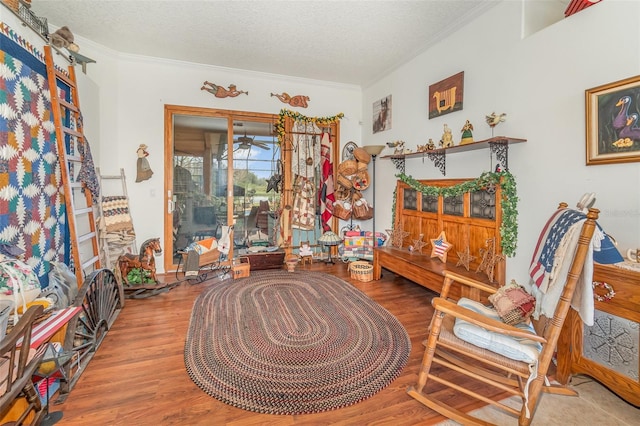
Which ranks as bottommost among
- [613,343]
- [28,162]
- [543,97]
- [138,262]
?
[613,343]

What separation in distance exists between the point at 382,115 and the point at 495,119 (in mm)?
2193

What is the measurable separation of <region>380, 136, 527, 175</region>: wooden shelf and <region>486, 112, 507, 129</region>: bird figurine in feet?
0.59

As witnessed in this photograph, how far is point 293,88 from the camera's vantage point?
5.01 meters

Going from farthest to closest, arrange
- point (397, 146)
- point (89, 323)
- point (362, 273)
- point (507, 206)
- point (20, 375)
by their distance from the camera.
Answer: point (397, 146) → point (362, 273) → point (507, 206) → point (89, 323) → point (20, 375)

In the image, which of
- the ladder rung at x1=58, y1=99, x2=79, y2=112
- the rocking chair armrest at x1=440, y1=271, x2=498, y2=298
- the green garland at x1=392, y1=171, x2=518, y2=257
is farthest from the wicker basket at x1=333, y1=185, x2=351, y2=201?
the ladder rung at x1=58, y1=99, x2=79, y2=112

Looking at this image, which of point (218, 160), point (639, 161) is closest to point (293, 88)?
point (218, 160)

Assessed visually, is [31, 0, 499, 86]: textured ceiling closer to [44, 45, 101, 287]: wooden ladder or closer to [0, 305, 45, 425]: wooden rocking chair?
[44, 45, 101, 287]: wooden ladder

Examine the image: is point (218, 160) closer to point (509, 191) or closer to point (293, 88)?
point (293, 88)

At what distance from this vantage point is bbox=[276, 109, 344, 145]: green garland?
490 centimetres

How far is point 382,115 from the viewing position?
187 inches

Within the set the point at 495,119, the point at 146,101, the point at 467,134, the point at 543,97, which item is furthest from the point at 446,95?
the point at 146,101

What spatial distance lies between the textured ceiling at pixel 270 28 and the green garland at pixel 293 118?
2.43ft

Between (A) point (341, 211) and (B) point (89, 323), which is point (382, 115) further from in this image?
(B) point (89, 323)

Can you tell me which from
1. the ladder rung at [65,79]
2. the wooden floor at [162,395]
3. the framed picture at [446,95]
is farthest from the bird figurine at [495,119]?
the ladder rung at [65,79]
